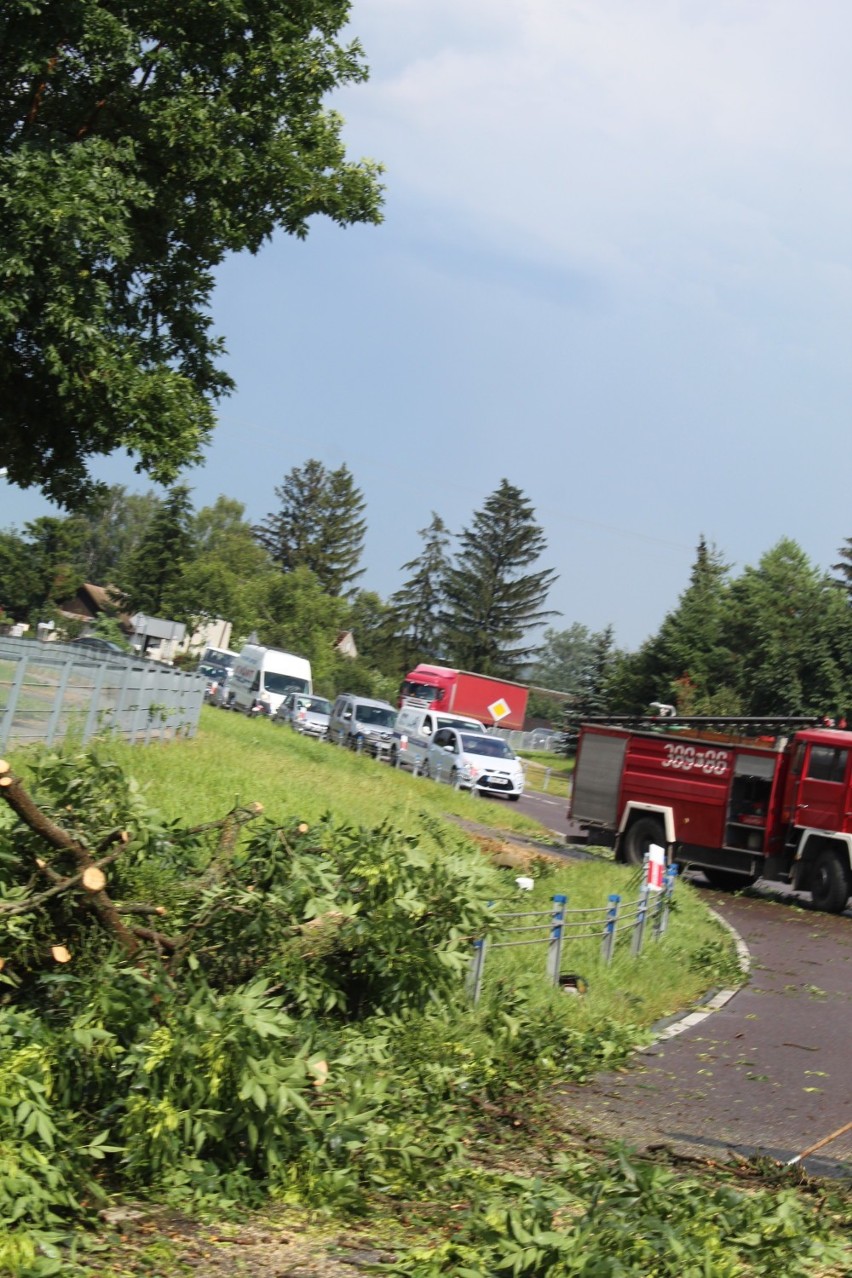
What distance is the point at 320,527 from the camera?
12150 centimetres

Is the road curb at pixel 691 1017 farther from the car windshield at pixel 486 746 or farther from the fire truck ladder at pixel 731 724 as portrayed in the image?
the car windshield at pixel 486 746

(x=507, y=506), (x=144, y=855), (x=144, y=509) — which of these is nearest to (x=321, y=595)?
(x=507, y=506)

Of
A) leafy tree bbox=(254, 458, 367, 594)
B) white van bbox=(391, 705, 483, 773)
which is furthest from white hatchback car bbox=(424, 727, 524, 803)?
leafy tree bbox=(254, 458, 367, 594)

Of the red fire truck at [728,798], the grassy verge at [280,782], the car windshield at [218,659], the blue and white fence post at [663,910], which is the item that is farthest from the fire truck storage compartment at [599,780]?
the car windshield at [218,659]

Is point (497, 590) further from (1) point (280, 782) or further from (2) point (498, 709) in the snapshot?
(1) point (280, 782)

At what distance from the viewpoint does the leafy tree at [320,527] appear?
121 m

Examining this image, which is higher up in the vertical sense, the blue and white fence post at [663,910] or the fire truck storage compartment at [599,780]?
the fire truck storage compartment at [599,780]

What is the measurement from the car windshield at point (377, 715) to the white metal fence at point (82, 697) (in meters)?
17.5

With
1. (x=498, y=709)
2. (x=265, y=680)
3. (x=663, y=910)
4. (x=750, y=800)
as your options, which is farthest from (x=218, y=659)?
(x=663, y=910)

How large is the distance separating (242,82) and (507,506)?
278 feet

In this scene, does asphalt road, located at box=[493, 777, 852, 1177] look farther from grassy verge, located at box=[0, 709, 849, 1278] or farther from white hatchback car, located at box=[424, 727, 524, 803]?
white hatchback car, located at box=[424, 727, 524, 803]

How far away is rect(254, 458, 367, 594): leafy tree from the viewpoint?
121 m

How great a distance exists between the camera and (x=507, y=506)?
10531 centimetres

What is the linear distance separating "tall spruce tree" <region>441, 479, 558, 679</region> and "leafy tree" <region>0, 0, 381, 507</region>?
269 feet
